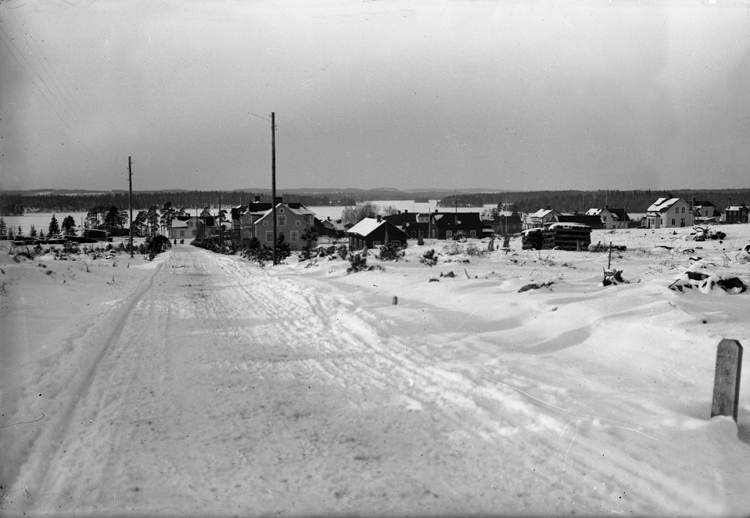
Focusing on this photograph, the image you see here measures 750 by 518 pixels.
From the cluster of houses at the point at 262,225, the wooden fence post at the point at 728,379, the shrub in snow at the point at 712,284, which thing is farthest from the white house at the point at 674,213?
the wooden fence post at the point at 728,379

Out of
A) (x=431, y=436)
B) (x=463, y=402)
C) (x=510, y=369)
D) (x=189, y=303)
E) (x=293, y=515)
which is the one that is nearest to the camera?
(x=293, y=515)

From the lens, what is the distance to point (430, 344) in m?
7.97

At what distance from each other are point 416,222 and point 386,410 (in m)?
80.8

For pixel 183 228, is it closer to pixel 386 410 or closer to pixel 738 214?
pixel 738 214

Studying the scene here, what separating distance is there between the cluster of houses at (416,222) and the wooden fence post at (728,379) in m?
44.5

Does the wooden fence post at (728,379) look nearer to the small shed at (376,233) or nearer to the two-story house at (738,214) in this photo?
the small shed at (376,233)

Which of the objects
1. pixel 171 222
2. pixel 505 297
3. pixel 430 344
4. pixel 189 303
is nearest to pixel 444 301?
pixel 505 297

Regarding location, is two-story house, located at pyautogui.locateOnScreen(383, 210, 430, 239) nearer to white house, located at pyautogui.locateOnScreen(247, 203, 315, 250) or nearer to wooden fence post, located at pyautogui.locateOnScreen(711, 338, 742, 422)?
white house, located at pyautogui.locateOnScreen(247, 203, 315, 250)

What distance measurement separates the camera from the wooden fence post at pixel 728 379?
4574 millimetres

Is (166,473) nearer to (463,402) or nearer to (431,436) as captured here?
(431,436)

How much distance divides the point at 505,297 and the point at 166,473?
761cm

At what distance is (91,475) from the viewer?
3.88 m

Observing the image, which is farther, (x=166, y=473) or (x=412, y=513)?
(x=166, y=473)

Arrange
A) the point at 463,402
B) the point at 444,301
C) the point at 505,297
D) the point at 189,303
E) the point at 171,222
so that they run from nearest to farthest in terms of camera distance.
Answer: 1. the point at 463,402
2. the point at 505,297
3. the point at 444,301
4. the point at 189,303
5. the point at 171,222
